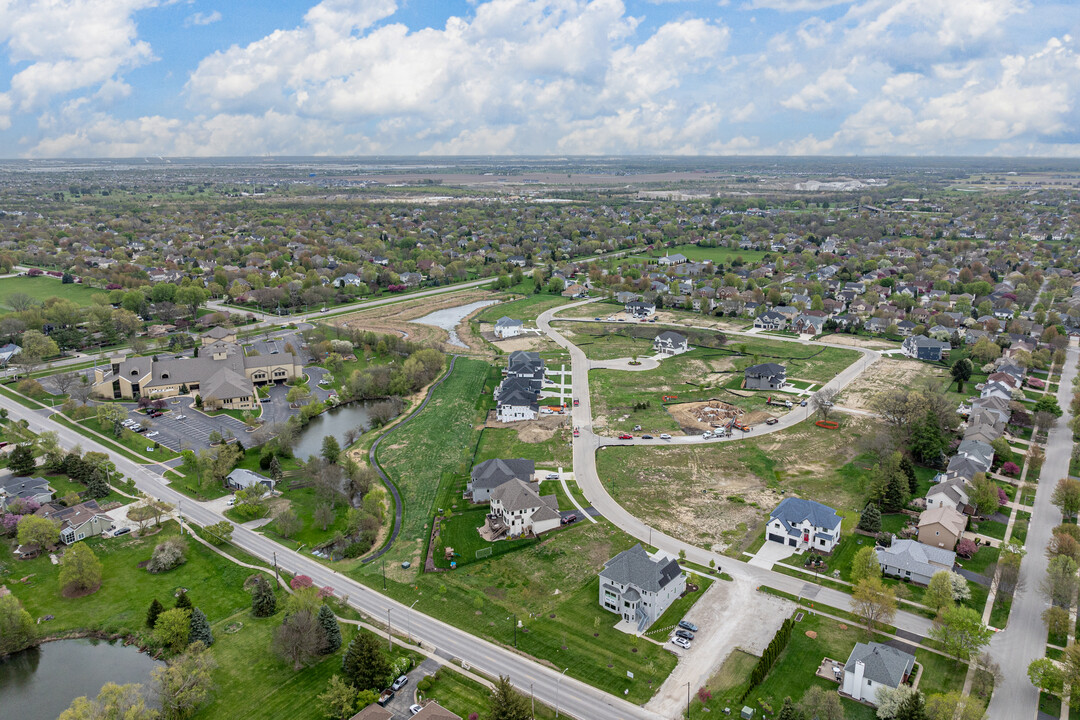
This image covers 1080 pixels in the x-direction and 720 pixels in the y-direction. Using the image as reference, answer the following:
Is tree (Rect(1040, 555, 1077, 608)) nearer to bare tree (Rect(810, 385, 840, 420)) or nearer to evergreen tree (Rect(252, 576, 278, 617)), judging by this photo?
bare tree (Rect(810, 385, 840, 420))

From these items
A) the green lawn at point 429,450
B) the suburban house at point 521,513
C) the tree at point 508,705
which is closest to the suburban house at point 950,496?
the suburban house at point 521,513

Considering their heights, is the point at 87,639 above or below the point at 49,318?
below

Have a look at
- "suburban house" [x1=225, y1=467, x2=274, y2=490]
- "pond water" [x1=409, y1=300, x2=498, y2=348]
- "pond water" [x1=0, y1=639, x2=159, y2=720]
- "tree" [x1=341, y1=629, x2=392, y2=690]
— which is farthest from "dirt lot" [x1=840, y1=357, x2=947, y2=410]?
"pond water" [x1=0, y1=639, x2=159, y2=720]

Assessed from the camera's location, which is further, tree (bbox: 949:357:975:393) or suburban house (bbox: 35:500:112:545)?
tree (bbox: 949:357:975:393)

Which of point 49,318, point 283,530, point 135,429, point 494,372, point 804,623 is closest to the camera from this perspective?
point 804,623

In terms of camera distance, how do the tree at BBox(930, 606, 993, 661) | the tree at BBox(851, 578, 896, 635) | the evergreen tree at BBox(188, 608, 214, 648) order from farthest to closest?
the tree at BBox(851, 578, 896, 635) < the evergreen tree at BBox(188, 608, 214, 648) < the tree at BBox(930, 606, 993, 661)

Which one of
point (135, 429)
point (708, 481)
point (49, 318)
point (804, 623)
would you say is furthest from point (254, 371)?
point (804, 623)

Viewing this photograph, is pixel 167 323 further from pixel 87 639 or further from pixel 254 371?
pixel 87 639
